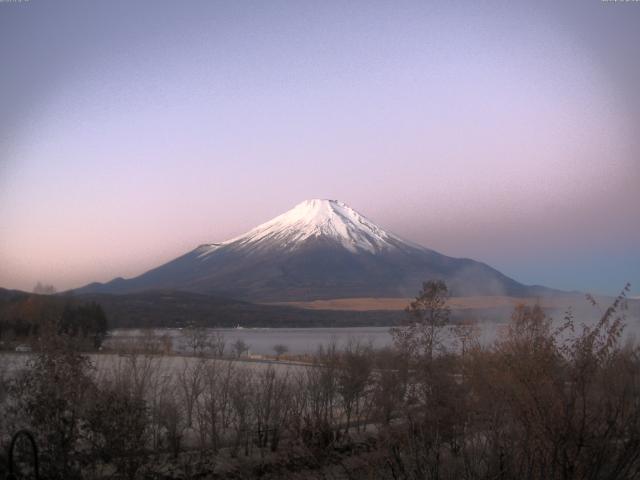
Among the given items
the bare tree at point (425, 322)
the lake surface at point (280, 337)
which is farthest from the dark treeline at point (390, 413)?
the lake surface at point (280, 337)

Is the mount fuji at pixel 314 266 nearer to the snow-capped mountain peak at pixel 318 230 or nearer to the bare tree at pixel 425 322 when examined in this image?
the snow-capped mountain peak at pixel 318 230

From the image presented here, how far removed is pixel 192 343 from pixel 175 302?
37.6 m

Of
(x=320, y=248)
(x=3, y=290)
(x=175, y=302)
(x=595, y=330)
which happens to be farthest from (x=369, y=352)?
(x=320, y=248)

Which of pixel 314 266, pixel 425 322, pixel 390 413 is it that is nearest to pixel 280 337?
pixel 425 322

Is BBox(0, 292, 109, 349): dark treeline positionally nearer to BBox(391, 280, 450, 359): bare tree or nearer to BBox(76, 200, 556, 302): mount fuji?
BBox(391, 280, 450, 359): bare tree

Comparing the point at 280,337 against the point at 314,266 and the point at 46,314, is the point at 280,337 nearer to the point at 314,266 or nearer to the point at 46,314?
the point at 46,314

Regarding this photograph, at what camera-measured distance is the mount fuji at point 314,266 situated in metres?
112

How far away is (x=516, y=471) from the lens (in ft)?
22.9

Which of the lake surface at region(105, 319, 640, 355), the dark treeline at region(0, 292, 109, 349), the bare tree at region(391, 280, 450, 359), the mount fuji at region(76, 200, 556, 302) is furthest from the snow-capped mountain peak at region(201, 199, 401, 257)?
the bare tree at region(391, 280, 450, 359)

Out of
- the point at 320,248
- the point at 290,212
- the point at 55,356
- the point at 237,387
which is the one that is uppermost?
the point at 290,212

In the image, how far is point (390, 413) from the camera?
66.0ft

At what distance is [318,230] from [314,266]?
20798 millimetres

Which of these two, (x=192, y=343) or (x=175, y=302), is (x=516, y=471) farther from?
(x=175, y=302)

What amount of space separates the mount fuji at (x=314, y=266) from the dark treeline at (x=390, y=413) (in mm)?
74346
